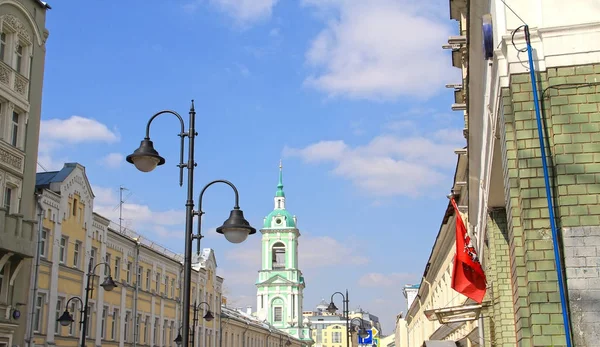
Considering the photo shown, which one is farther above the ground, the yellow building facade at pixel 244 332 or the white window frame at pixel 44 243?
the white window frame at pixel 44 243

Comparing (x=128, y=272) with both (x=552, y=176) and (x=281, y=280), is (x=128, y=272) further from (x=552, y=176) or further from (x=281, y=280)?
(x=281, y=280)

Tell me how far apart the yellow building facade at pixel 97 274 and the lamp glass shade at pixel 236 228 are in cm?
1702

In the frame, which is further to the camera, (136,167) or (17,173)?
(17,173)

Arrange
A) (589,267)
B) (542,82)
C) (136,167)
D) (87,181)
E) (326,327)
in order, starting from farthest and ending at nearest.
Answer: (326,327), (87,181), (136,167), (542,82), (589,267)

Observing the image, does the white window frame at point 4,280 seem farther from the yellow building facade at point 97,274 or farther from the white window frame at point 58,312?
the white window frame at point 58,312

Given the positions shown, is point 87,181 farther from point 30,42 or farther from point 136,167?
point 136,167

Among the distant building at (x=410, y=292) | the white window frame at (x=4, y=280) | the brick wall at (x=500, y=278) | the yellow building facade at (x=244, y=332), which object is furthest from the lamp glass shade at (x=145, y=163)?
the distant building at (x=410, y=292)

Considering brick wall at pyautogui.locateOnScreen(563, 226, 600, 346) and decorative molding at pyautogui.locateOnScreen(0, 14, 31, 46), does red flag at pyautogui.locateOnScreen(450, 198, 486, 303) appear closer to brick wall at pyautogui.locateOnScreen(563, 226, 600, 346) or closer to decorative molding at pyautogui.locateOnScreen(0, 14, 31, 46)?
brick wall at pyautogui.locateOnScreen(563, 226, 600, 346)

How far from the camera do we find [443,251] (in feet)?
101

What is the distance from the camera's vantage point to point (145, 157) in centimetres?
1212

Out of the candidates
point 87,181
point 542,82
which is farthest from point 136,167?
point 87,181

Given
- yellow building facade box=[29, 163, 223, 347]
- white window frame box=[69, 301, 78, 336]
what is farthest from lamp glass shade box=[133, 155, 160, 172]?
white window frame box=[69, 301, 78, 336]

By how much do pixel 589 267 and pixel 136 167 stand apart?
7.62 meters

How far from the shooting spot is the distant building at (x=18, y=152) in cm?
2723
